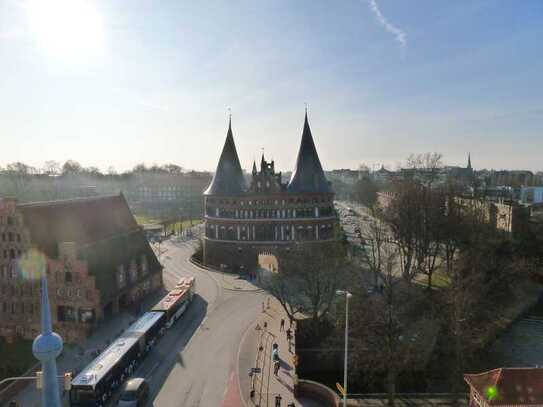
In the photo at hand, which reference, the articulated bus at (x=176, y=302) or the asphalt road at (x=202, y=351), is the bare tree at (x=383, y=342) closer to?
the asphalt road at (x=202, y=351)

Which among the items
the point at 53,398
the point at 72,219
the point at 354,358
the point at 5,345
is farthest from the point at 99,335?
the point at 53,398

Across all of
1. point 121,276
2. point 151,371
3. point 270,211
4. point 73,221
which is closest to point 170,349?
point 151,371

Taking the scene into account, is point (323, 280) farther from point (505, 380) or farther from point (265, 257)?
point (265, 257)

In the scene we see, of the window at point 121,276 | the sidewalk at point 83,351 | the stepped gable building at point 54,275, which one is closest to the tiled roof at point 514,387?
the sidewalk at point 83,351

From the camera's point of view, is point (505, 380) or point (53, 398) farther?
point (505, 380)

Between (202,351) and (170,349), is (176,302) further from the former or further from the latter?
(202,351)

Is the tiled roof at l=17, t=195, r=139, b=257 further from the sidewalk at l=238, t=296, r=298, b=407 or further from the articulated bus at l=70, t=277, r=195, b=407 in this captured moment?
the sidewalk at l=238, t=296, r=298, b=407
